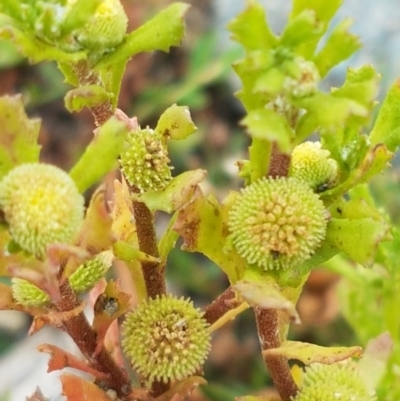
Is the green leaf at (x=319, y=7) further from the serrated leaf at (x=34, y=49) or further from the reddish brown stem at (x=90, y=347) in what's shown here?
the reddish brown stem at (x=90, y=347)

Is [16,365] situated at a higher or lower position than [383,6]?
lower

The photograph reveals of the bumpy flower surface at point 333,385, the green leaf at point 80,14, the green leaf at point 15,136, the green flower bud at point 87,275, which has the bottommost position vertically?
the bumpy flower surface at point 333,385

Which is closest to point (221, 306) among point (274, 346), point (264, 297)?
point (274, 346)

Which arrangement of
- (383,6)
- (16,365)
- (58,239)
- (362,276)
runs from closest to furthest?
(58,239)
(362,276)
(16,365)
(383,6)

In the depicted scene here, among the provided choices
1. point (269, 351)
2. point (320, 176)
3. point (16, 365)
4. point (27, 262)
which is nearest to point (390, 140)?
point (320, 176)

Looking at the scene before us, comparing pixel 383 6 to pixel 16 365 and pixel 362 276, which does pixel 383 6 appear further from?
pixel 16 365

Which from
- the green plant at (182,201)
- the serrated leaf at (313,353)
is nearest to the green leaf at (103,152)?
the green plant at (182,201)
